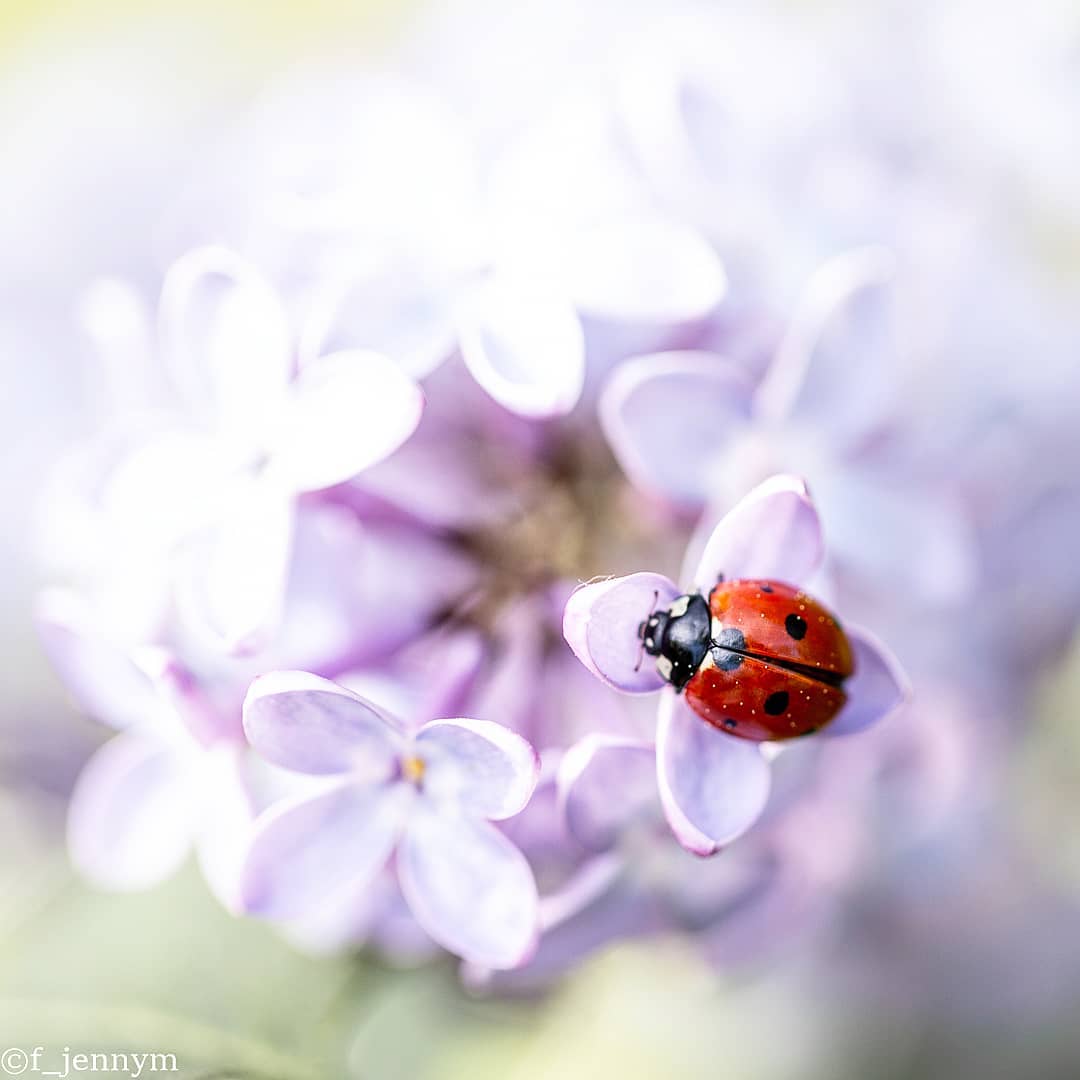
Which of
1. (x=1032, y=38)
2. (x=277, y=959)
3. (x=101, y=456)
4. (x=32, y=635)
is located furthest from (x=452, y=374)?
(x=1032, y=38)

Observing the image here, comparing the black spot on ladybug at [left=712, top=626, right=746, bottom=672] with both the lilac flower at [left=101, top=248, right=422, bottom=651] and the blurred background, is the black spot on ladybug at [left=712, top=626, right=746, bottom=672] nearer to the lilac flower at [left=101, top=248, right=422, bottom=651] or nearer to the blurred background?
the lilac flower at [left=101, top=248, right=422, bottom=651]

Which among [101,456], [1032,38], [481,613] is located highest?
[1032,38]

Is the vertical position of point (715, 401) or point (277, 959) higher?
point (715, 401)

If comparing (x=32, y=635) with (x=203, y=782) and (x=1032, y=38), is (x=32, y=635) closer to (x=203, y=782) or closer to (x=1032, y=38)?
(x=203, y=782)

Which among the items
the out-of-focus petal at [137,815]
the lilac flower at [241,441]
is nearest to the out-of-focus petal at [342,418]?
the lilac flower at [241,441]

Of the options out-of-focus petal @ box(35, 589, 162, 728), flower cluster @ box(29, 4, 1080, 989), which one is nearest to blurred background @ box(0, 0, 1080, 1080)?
flower cluster @ box(29, 4, 1080, 989)

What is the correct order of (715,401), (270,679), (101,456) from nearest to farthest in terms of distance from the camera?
(270,679), (715,401), (101,456)

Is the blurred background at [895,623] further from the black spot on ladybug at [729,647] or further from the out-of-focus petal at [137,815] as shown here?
the black spot on ladybug at [729,647]
